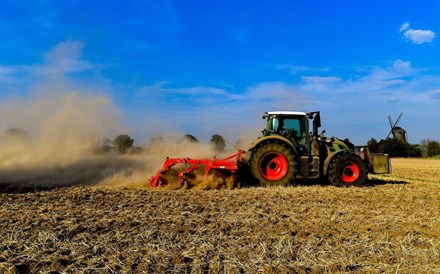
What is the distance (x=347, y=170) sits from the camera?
483 inches

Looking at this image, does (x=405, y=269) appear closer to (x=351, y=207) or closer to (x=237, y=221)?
(x=237, y=221)

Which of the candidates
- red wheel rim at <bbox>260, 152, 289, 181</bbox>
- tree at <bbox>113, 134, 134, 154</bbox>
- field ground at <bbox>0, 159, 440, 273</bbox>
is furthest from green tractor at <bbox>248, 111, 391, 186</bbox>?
tree at <bbox>113, 134, 134, 154</bbox>

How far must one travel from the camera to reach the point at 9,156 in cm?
1548

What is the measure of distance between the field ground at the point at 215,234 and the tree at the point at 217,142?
4.97 meters

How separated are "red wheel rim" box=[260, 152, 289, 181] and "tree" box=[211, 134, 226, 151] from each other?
104 inches

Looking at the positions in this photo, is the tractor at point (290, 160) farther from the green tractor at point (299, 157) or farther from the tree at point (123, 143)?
the tree at point (123, 143)

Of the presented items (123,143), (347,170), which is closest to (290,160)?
(347,170)

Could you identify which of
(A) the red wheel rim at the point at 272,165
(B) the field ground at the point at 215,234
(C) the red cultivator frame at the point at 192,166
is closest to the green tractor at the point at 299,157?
(A) the red wheel rim at the point at 272,165

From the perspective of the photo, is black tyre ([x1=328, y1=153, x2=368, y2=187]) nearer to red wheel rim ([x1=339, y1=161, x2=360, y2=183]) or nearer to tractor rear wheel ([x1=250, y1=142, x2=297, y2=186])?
red wheel rim ([x1=339, y1=161, x2=360, y2=183])

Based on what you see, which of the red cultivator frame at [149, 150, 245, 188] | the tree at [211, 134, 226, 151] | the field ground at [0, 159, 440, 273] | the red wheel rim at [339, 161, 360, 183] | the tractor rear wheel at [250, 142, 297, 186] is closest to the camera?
the field ground at [0, 159, 440, 273]

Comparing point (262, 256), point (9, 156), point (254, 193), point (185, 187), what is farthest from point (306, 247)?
point (9, 156)

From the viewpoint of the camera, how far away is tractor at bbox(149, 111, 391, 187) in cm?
1169

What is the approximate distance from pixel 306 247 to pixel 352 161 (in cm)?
756

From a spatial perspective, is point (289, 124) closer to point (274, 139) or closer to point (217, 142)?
point (274, 139)
